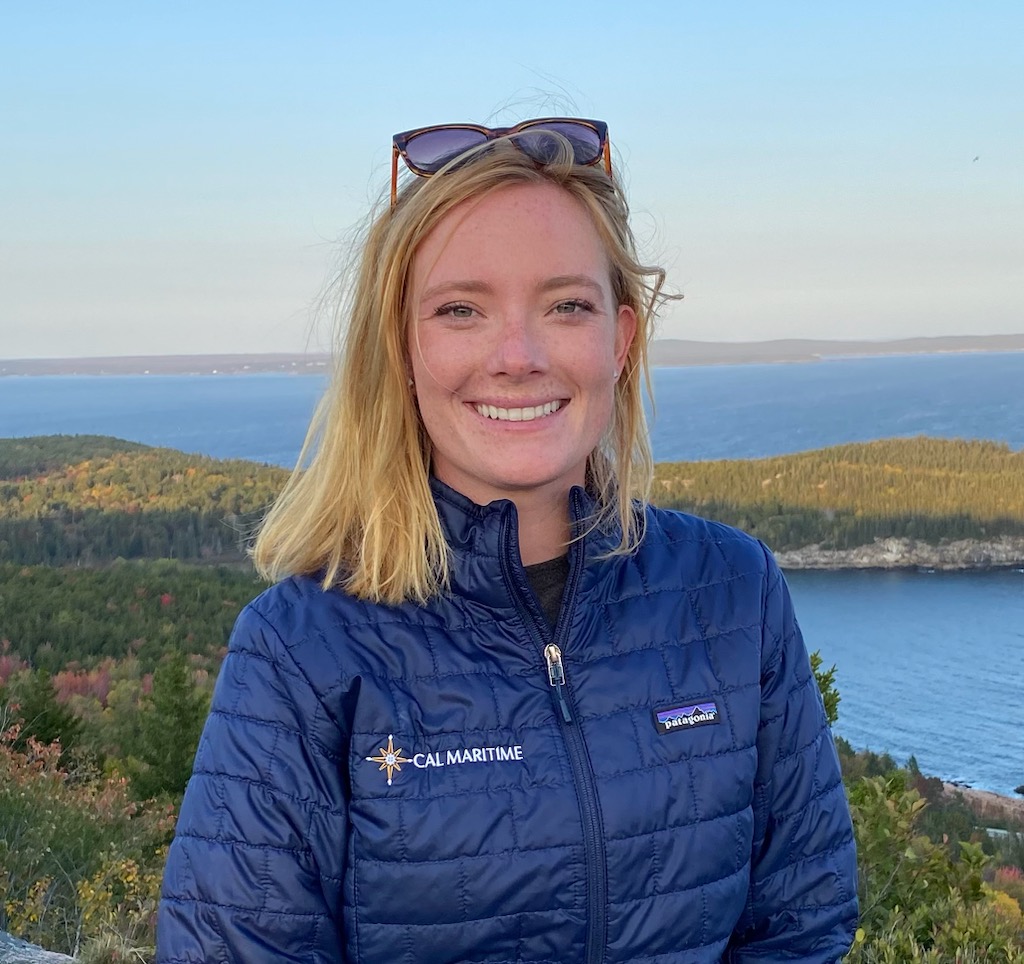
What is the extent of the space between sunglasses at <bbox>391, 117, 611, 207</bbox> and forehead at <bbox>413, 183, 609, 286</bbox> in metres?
0.07

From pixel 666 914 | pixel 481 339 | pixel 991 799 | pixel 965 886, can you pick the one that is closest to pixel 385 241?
pixel 481 339

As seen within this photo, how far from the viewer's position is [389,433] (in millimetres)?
1756

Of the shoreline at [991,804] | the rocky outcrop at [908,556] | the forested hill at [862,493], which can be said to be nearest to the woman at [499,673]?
the shoreline at [991,804]

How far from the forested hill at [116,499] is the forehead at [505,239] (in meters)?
35.1

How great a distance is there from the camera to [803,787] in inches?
68.4

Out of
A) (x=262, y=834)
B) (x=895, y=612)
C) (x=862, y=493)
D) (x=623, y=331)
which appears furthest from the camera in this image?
(x=862, y=493)

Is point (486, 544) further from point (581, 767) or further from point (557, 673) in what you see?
point (581, 767)

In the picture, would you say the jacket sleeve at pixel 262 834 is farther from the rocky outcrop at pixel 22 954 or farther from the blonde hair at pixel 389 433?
the rocky outcrop at pixel 22 954

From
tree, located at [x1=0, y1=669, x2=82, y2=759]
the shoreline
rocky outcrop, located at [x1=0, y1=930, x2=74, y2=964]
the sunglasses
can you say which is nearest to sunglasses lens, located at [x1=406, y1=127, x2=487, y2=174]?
the sunglasses

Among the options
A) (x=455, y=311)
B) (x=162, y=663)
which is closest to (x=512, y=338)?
(x=455, y=311)

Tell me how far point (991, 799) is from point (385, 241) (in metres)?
22.4

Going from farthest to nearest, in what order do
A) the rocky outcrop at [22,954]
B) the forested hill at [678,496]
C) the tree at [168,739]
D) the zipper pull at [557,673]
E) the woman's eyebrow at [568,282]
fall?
the forested hill at [678,496], the tree at [168,739], the rocky outcrop at [22,954], the woman's eyebrow at [568,282], the zipper pull at [557,673]

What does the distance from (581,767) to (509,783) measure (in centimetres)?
11

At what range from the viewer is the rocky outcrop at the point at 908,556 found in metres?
51.2
